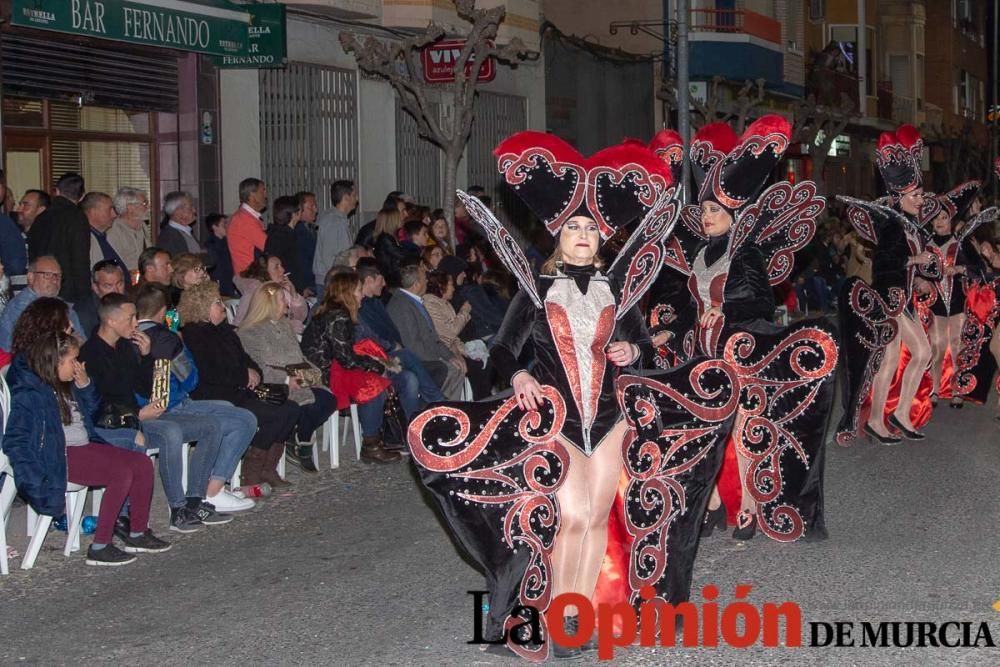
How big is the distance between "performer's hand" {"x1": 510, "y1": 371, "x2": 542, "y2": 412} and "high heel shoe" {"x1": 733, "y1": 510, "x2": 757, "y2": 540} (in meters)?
2.60

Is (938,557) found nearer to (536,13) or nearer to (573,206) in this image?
(573,206)

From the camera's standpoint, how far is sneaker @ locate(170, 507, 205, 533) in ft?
29.1

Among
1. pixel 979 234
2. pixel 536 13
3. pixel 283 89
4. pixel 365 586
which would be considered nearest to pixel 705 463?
pixel 365 586

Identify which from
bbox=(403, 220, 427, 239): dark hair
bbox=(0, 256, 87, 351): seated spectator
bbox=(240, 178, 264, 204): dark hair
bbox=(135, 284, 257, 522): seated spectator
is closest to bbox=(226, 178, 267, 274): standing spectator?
bbox=(240, 178, 264, 204): dark hair

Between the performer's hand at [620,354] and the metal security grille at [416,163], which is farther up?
the metal security grille at [416,163]

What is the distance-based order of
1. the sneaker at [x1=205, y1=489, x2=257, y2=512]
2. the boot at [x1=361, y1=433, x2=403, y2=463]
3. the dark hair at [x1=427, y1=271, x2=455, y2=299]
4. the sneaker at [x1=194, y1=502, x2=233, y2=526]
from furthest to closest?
the dark hair at [x1=427, y1=271, x2=455, y2=299] < the boot at [x1=361, y1=433, x2=403, y2=463] < the sneaker at [x1=205, y1=489, x2=257, y2=512] < the sneaker at [x1=194, y1=502, x2=233, y2=526]

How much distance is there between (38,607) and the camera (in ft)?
23.5

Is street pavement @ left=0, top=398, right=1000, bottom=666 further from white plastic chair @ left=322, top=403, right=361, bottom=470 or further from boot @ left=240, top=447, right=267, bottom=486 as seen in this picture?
white plastic chair @ left=322, top=403, right=361, bottom=470

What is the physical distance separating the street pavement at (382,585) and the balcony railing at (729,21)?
24823mm

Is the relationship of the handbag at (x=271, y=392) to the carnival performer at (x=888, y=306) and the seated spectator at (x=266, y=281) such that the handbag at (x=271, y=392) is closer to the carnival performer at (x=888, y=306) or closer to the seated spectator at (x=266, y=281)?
the seated spectator at (x=266, y=281)

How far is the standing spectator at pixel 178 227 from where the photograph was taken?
40.6 feet

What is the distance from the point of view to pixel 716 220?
27.2ft

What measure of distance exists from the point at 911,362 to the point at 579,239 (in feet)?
20.4

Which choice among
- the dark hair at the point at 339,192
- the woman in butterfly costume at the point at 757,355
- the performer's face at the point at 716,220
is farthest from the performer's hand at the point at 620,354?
the dark hair at the point at 339,192
